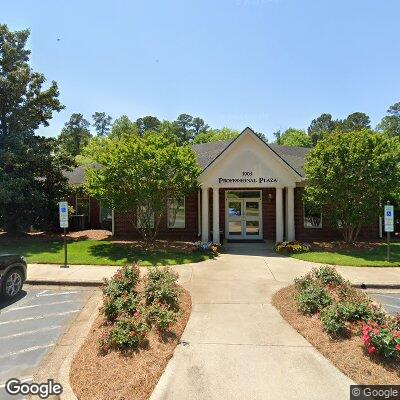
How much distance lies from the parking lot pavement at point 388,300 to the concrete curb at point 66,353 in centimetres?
711

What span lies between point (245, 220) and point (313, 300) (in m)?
12.3

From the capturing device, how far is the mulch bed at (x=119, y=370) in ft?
14.8

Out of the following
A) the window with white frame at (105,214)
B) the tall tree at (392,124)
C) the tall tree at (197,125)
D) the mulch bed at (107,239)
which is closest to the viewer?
the mulch bed at (107,239)

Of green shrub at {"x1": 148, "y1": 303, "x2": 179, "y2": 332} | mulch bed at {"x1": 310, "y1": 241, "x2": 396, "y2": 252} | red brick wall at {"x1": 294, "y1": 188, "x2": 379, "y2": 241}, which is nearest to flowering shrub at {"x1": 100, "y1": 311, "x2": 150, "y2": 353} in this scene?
green shrub at {"x1": 148, "y1": 303, "x2": 179, "y2": 332}

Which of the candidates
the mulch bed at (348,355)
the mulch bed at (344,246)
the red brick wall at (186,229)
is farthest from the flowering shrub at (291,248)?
the mulch bed at (348,355)

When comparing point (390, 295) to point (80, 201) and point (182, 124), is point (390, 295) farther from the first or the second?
point (182, 124)

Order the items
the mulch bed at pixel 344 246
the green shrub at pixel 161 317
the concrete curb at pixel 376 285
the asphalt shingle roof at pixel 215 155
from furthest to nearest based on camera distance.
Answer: the asphalt shingle roof at pixel 215 155, the mulch bed at pixel 344 246, the concrete curb at pixel 376 285, the green shrub at pixel 161 317

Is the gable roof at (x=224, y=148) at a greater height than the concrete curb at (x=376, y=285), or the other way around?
the gable roof at (x=224, y=148)

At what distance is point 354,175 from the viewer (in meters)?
15.2

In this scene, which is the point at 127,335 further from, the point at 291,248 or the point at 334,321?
the point at 291,248

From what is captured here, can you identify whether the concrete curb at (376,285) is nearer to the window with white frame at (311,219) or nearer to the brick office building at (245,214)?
the brick office building at (245,214)

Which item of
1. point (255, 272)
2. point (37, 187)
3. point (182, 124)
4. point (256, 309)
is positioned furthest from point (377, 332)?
point (182, 124)

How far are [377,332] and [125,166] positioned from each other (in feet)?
39.6

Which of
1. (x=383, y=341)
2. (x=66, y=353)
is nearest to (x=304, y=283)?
(x=383, y=341)
